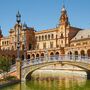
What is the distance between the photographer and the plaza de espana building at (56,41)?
101106 mm

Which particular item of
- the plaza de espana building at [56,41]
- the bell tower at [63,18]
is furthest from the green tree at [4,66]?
the bell tower at [63,18]

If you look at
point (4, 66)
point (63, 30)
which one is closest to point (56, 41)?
point (63, 30)

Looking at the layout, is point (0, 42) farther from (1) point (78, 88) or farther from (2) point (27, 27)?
(1) point (78, 88)

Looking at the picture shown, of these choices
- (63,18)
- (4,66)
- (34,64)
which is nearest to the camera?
(4,66)

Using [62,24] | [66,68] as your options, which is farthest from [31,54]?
[66,68]

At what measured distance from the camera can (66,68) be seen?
81250 millimetres

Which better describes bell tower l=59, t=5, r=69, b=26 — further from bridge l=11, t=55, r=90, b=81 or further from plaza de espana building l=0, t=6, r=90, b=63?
bridge l=11, t=55, r=90, b=81

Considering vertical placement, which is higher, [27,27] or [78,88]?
[27,27]

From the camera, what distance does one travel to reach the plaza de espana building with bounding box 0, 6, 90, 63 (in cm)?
10111

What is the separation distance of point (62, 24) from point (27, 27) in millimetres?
19862

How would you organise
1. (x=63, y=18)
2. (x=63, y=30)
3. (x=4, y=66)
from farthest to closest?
(x=63, y=18) → (x=63, y=30) → (x=4, y=66)

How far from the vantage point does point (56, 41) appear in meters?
113

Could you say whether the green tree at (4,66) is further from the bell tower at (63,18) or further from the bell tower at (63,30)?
the bell tower at (63,18)

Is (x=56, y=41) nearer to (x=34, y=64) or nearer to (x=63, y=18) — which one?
(x=63, y=18)
